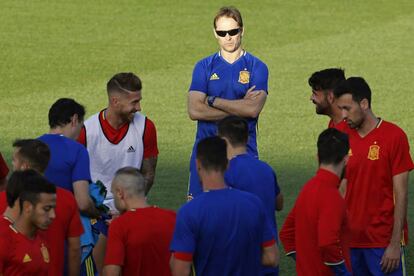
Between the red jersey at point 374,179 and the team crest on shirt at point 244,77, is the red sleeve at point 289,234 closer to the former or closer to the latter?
the red jersey at point 374,179

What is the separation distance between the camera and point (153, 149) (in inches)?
384

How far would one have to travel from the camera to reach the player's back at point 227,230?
7250 millimetres

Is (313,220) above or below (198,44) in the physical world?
below

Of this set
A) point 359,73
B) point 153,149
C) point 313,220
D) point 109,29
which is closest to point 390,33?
point 359,73

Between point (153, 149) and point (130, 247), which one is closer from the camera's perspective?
point (130, 247)

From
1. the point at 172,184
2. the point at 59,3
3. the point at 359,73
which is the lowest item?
the point at 172,184

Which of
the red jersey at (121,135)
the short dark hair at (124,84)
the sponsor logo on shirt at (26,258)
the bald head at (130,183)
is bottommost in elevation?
the sponsor logo on shirt at (26,258)

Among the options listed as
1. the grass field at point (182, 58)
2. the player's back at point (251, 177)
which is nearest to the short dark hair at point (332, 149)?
the player's back at point (251, 177)

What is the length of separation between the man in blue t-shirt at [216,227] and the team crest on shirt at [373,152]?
171 cm

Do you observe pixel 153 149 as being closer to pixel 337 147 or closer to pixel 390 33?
pixel 337 147

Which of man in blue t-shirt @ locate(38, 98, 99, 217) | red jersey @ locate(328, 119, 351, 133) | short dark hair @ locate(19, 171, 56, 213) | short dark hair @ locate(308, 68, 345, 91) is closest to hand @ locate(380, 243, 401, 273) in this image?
red jersey @ locate(328, 119, 351, 133)

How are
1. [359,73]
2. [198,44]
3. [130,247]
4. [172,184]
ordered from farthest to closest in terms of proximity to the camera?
1. [198,44]
2. [359,73]
3. [172,184]
4. [130,247]

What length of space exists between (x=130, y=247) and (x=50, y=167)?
1269 millimetres

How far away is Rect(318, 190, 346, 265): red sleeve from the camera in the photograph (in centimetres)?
782
